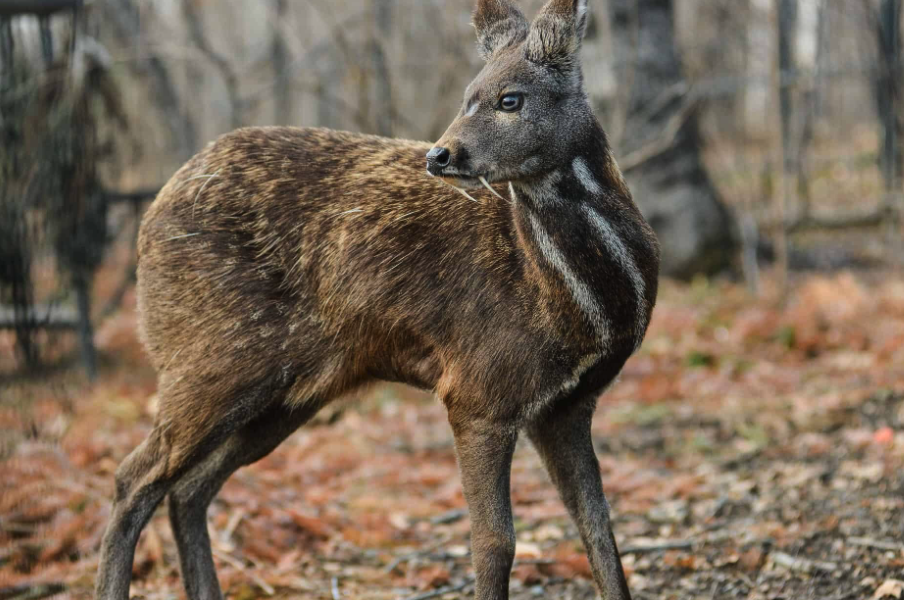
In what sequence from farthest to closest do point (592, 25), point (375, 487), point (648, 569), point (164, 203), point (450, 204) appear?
point (592, 25) < point (375, 487) < point (648, 569) < point (164, 203) < point (450, 204)

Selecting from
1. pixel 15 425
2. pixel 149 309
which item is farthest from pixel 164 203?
pixel 15 425

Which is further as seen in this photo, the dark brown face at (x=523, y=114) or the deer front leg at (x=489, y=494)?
the deer front leg at (x=489, y=494)

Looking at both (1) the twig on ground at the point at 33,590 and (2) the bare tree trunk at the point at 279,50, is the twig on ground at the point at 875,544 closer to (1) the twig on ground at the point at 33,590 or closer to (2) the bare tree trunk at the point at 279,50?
(1) the twig on ground at the point at 33,590

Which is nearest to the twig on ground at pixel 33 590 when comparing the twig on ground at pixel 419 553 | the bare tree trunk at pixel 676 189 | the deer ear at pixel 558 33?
the twig on ground at pixel 419 553

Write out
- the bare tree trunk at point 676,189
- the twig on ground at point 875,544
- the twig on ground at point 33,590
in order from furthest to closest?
the bare tree trunk at point 676,189 → the twig on ground at point 33,590 → the twig on ground at point 875,544

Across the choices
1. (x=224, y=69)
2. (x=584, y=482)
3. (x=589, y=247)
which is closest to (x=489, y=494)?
(x=584, y=482)

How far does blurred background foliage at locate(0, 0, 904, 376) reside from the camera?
8.09m

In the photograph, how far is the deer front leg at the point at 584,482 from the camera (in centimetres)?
445

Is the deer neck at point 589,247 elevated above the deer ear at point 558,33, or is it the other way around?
the deer ear at point 558,33

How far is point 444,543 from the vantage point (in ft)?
20.4

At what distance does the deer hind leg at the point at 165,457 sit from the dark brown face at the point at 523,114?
1.48m

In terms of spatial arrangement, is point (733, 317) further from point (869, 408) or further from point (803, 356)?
point (869, 408)

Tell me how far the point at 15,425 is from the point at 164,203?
2.09 m

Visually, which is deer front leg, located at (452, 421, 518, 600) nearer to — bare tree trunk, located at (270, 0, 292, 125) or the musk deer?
the musk deer
